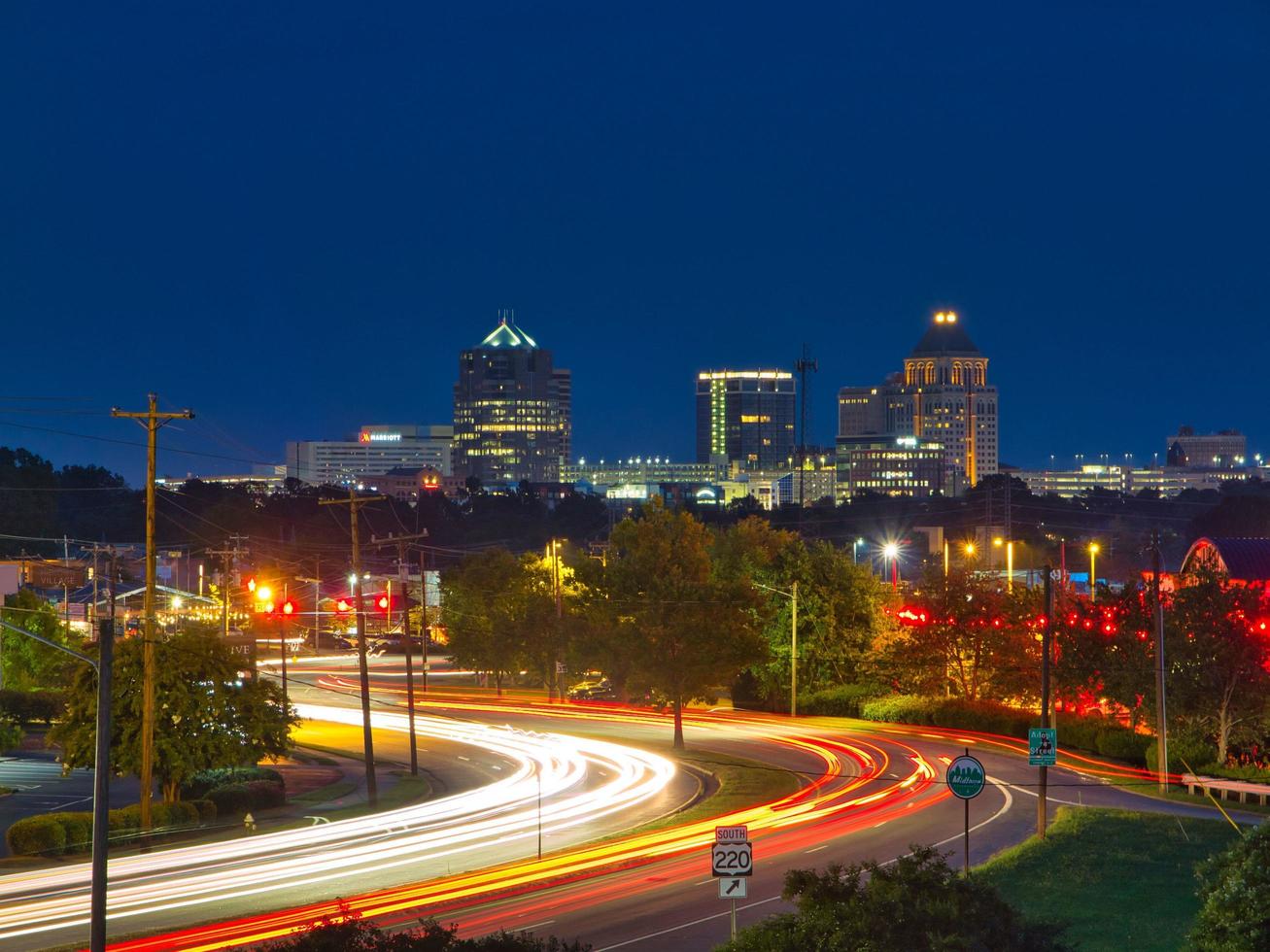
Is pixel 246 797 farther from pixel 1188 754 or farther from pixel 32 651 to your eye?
pixel 32 651

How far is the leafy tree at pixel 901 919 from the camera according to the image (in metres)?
13.6

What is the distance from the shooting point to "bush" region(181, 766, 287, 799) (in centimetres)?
4253

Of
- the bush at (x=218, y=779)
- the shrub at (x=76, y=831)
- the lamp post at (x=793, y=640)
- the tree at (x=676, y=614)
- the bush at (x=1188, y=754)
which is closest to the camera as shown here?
the shrub at (x=76, y=831)

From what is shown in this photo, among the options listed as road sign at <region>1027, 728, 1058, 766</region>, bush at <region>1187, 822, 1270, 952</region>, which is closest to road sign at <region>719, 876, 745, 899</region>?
bush at <region>1187, 822, 1270, 952</region>

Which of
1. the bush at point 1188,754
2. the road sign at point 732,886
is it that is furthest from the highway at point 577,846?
the road sign at point 732,886

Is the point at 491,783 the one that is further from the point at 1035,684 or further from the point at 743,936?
the point at 743,936

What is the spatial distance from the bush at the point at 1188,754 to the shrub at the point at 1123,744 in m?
3.09

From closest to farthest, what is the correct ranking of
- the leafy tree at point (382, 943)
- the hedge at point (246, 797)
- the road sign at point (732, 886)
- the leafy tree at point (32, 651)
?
the leafy tree at point (382, 943), the road sign at point (732, 886), the hedge at point (246, 797), the leafy tree at point (32, 651)

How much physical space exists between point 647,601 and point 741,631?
3.63m

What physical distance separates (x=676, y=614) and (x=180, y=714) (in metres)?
19.4

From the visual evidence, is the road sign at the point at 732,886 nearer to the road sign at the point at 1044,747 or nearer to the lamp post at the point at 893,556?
the road sign at the point at 1044,747

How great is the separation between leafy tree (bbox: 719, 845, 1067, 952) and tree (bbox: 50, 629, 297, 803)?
95.4ft

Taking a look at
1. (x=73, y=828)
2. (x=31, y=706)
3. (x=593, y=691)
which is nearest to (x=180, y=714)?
(x=73, y=828)

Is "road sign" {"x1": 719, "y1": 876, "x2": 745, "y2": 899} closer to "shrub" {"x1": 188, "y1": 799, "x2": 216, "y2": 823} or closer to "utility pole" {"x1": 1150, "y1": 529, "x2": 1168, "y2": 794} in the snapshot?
"shrub" {"x1": 188, "y1": 799, "x2": 216, "y2": 823}
